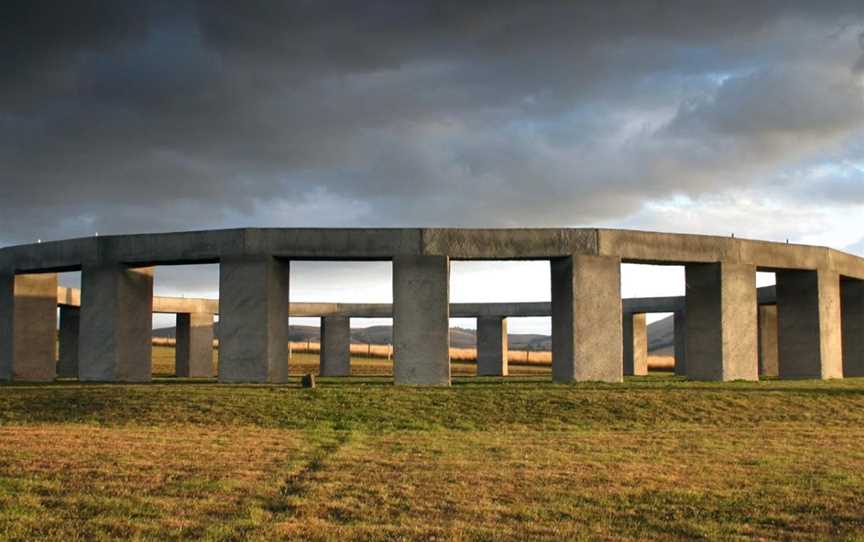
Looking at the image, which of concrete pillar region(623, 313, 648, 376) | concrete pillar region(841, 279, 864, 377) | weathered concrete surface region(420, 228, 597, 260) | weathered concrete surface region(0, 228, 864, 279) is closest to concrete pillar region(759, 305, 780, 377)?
concrete pillar region(841, 279, 864, 377)

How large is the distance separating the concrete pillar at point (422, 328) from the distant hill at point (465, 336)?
92390 mm

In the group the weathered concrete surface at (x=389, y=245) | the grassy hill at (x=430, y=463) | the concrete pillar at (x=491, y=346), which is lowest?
the grassy hill at (x=430, y=463)

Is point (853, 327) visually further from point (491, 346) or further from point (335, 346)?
point (335, 346)

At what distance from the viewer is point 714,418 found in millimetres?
18609

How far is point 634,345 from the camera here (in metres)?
41.9

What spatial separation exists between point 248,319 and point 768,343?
2492 cm

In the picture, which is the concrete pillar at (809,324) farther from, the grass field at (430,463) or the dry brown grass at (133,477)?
the dry brown grass at (133,477)

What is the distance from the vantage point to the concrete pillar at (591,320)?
2378cm

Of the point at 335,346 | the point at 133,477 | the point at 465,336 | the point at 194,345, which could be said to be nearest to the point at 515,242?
the point at 133,477

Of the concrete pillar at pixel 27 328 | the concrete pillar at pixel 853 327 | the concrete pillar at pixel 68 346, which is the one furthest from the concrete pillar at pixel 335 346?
the concrete pillar at pixel 853 327

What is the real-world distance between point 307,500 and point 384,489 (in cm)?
109

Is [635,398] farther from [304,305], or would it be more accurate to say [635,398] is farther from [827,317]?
[304,305]

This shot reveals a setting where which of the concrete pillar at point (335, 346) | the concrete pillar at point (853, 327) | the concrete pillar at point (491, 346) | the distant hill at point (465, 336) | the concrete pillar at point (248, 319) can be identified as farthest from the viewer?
the distant hill at point (465, 336)

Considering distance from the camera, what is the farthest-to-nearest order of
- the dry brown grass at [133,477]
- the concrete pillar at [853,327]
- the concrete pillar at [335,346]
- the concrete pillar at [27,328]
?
1. the concrete pillar at [335,346]
2. the concrete pillar at [853,327]
3. the concrete pillar at [27,328]
4. the dry brown grass at [133,477]
